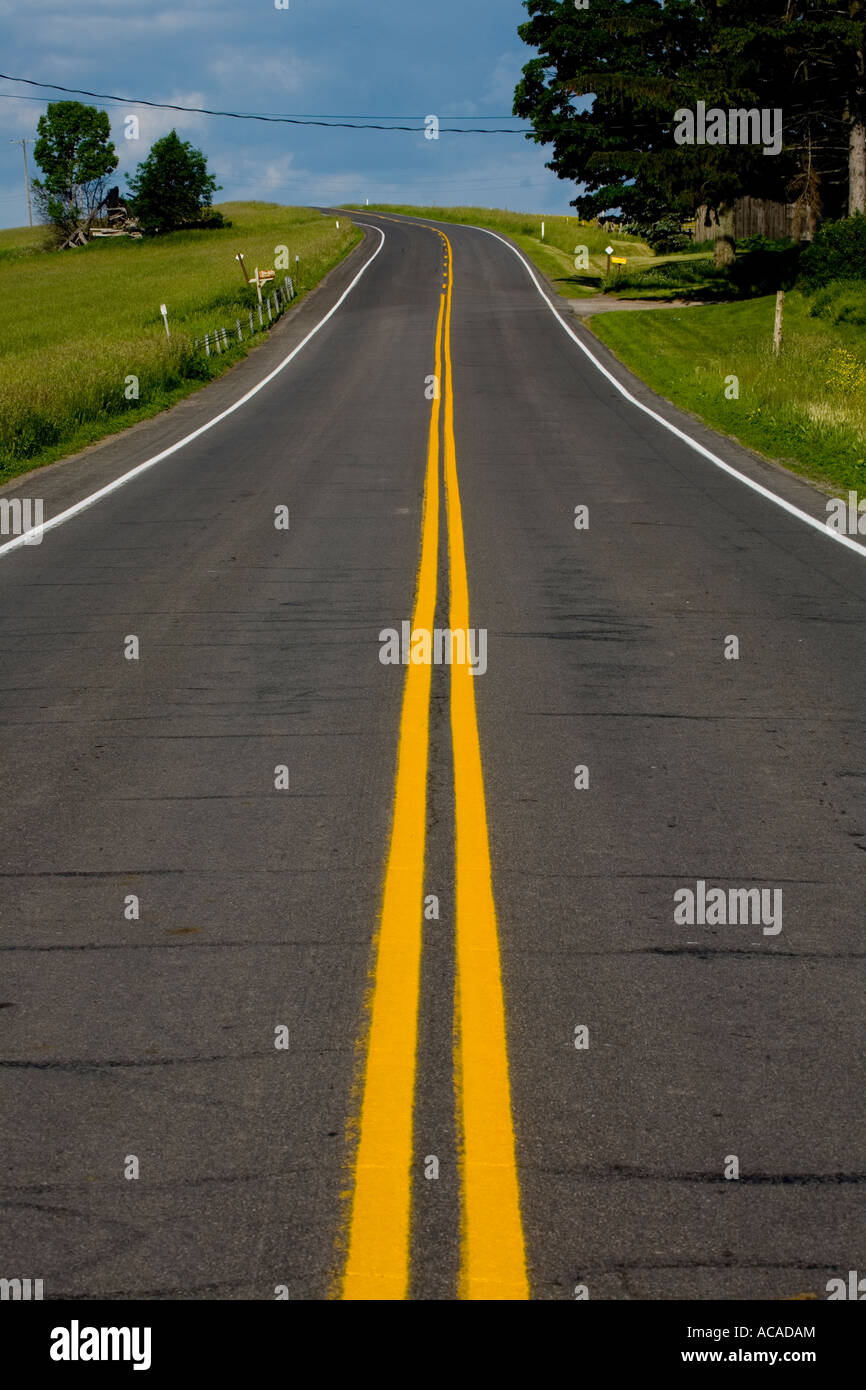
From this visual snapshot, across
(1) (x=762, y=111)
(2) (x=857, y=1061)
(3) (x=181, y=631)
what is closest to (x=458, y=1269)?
(2) (x=857, y=1061)

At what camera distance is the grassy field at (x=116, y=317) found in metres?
21.2

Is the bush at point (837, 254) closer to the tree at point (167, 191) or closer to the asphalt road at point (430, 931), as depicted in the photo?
the asphalt road at point (430, 931)

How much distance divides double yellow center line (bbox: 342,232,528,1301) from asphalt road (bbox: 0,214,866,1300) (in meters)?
0.01

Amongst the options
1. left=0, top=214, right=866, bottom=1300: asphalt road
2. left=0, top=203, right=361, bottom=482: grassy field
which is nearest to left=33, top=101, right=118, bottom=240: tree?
left=0, top=203, right=361, bottom=482: grassy field

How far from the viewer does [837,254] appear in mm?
37719

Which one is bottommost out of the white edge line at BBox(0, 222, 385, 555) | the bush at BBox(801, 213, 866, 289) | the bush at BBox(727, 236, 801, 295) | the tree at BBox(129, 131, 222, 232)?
the white edge line at BBox(0, 222, 385, 555)

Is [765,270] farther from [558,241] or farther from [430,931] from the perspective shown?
[430,931]

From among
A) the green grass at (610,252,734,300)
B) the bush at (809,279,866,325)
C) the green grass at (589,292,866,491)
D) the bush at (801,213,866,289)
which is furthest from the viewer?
the green grass at (610,252,734,300)

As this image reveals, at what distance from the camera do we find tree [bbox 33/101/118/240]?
120m

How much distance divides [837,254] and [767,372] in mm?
15171

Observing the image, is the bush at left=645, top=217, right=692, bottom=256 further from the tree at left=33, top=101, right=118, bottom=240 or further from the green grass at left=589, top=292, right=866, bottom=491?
the tree at left=33, top=101, right=118, bottom=240

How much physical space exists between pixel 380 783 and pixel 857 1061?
2879 mm

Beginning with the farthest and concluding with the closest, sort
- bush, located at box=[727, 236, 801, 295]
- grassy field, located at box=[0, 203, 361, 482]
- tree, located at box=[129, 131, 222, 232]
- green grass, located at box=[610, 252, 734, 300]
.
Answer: tree, located at box=[129, 131, 222, 232] → green grass, located at box=[610, 252, 734, 300] → bush, located at box=[727, 236, 801, 295] → grassy field, located at box=[0, 203, 361, 482]
